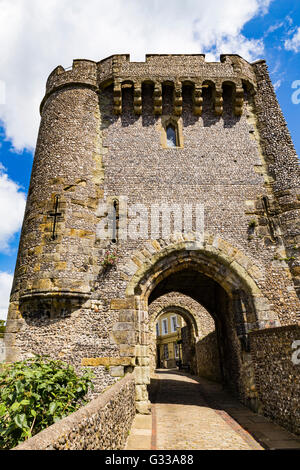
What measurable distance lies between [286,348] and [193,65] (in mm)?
9507

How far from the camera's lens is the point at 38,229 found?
7.88 m

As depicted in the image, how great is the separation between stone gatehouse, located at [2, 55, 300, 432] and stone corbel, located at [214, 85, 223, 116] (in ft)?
0.13

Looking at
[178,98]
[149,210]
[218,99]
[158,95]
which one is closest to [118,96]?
[158,95]

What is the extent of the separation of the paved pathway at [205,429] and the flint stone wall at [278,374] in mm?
275

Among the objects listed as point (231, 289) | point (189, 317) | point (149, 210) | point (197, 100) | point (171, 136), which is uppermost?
point (197, 100)

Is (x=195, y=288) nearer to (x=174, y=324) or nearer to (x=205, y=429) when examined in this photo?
(x=205, y=429)

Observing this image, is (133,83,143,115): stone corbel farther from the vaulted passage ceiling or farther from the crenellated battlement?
the vaulted passage ceiling

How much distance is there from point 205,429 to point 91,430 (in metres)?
3.43

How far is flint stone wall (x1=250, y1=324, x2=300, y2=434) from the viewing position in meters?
5.27

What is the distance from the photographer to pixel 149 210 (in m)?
8.59

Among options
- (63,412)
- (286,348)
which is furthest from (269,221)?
(63,412)

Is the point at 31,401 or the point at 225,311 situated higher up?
the point at 225,311
